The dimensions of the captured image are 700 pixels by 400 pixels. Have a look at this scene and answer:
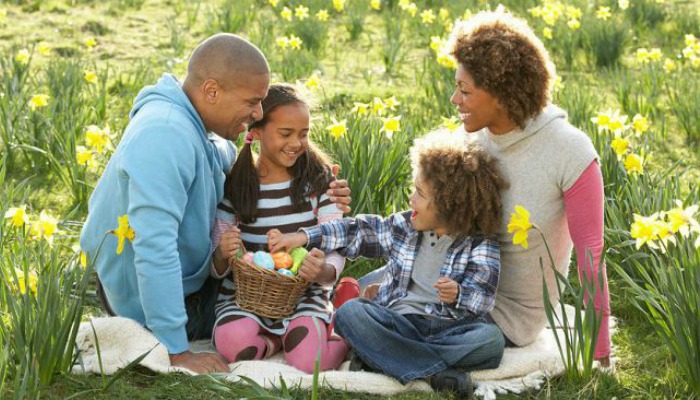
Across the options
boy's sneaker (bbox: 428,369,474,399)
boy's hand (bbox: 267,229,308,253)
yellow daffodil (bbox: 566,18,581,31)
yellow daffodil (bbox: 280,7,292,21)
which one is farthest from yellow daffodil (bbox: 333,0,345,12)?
boy's sneaker (bbox: 428,369,474,399)

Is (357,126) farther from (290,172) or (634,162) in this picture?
(634,162)

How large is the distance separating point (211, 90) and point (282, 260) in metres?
0.59

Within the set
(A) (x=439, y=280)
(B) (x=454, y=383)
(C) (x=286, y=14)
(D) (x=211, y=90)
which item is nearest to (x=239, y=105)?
(D) (x=211, y=90)

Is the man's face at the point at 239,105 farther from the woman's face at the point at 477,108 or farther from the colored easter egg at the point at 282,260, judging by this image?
the woman's face at the point at 477,108

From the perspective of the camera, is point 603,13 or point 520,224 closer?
point 520,224

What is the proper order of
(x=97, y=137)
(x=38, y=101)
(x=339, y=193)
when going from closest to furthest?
(x=339, y=193) < (x=97, y=137) < (x=38, y=101)

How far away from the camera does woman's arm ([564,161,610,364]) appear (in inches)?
127

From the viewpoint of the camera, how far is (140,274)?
10.3 ft

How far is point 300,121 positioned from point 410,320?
753 mm

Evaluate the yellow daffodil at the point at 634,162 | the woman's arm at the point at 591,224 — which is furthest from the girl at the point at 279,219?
the yellow daffodil at the point at 634,162

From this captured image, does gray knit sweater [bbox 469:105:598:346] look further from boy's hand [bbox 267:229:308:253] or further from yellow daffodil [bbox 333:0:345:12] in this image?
yellow daffodil [bbox 333:0:345:12]

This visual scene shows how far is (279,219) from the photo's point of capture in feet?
11.5

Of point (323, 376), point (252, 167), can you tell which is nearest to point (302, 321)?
point (323, 376)

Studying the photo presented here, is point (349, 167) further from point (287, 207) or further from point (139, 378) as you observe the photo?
point (139, 378)
